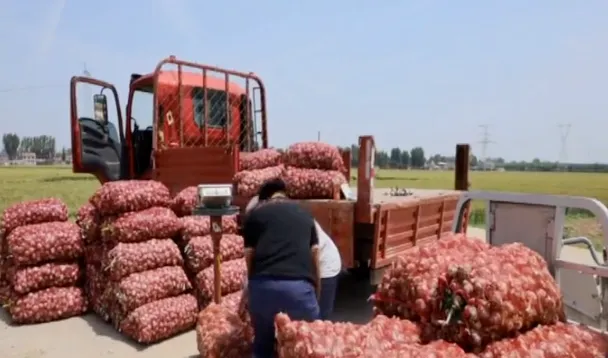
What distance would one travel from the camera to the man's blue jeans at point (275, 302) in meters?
3.43

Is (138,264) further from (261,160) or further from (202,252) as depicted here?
(261,160)

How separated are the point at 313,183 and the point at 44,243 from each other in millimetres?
3255

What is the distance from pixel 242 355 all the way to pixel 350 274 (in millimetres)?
3545

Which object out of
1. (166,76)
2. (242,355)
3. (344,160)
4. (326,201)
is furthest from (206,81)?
(242,355)

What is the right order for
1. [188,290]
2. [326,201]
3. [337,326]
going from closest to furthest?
[337,326]
[326,201]
[188,290]

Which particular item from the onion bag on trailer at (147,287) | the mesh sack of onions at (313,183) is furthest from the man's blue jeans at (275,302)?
the onion bag on trailer at (147,287)

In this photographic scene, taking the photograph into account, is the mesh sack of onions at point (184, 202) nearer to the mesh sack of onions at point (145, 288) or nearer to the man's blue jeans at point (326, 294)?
the mesh sack of onions at point (145, 288)

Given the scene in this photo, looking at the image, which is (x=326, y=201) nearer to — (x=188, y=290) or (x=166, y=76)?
(x=188, y=290)

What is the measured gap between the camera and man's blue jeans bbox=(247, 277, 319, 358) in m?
3.43

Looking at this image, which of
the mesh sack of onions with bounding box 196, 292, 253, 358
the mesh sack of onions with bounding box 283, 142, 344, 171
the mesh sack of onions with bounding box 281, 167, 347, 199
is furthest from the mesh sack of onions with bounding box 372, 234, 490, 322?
the mesh sack of onions with bounding box 283, 142, 344, 171

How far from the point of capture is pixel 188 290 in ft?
18.4

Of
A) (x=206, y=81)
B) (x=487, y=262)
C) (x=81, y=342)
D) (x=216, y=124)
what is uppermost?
(x=206, y=81)

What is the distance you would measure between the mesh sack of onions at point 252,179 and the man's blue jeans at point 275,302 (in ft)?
7.45

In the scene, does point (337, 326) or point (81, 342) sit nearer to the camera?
point (337, 326)
